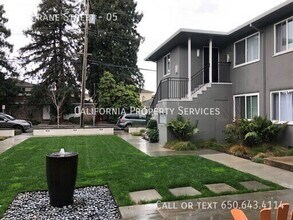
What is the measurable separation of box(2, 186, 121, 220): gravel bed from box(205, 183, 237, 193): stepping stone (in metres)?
2.03

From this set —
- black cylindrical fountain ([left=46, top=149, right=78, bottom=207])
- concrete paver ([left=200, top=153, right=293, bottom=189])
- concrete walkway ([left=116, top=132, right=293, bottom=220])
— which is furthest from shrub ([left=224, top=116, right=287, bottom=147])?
black cylindrical fountain ([left=46, top=149, right=78, bottom=207])

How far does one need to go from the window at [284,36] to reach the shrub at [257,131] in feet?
9.03

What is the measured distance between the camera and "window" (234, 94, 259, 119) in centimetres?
1277

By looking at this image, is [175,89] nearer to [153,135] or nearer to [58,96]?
[153,135]

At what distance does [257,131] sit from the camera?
36.3 ft

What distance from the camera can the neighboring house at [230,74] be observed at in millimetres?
11039

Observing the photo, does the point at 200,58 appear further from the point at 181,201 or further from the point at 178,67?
the point at 181,201

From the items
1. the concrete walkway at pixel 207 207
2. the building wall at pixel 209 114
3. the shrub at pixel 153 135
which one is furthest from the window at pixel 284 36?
the shrub at pixel 153 135

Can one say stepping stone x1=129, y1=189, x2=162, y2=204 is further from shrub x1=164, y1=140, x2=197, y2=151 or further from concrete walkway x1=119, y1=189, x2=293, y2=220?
shrub x1=164, y1=140, x2=197, y2=151

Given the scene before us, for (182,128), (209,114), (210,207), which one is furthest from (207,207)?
(209,114)

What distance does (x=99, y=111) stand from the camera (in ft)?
104

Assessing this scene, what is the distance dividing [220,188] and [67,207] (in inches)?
118

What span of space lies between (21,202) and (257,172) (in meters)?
5.56

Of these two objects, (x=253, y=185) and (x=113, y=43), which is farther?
(x=113, y=43)
